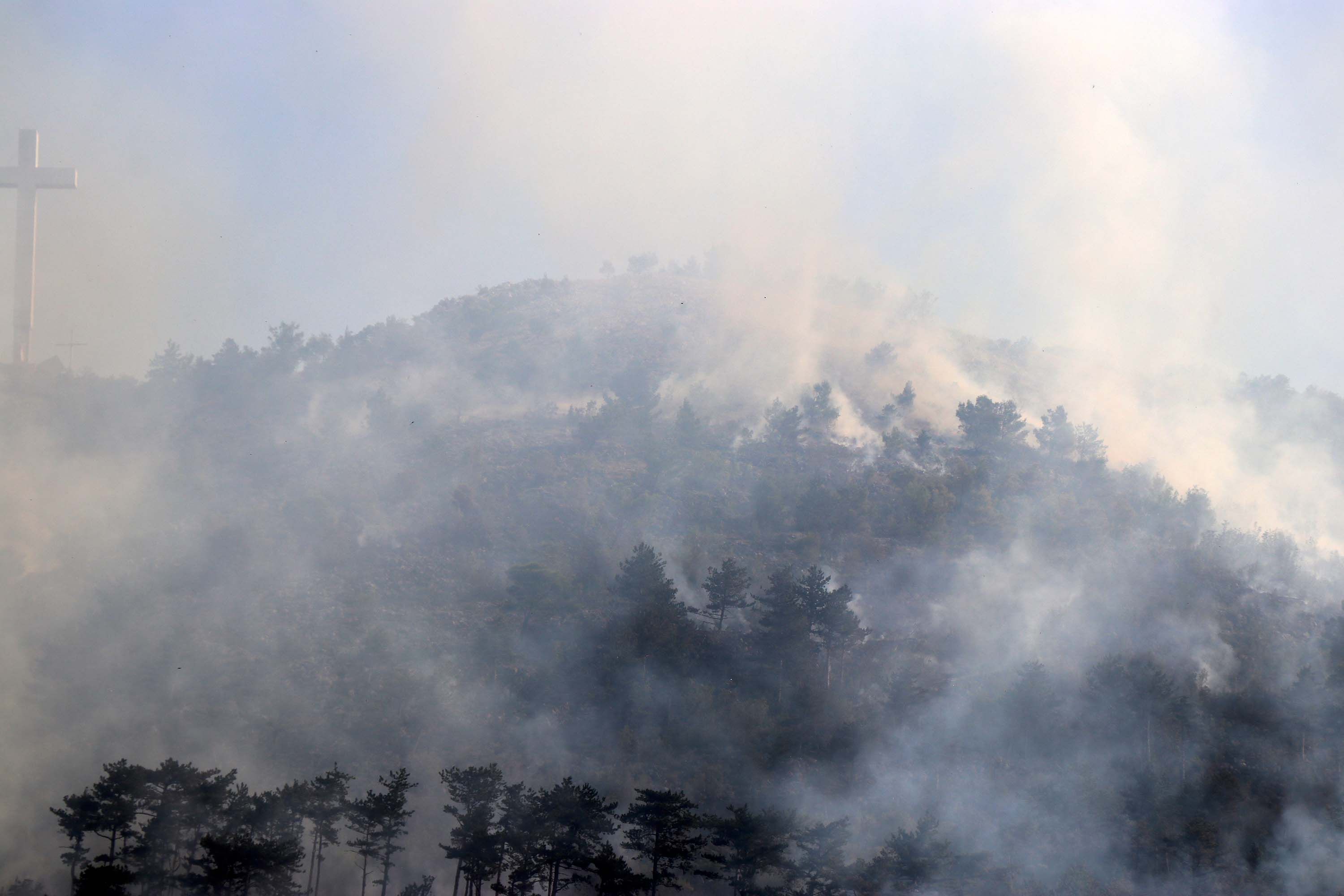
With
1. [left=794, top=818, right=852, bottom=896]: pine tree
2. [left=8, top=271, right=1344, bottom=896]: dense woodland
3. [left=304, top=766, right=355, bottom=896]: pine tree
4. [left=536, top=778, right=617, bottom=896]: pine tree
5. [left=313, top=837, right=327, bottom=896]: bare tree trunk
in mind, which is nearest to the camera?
[left=536, top=778, right=617, bottom=896]: pine tree

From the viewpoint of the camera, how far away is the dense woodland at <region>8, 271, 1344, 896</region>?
4038cm

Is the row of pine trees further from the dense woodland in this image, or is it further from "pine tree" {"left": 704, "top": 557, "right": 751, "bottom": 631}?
"pine tree" {"left": 704, "top": 557, "right": 751, "bottom": 631}

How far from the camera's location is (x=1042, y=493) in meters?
72.5


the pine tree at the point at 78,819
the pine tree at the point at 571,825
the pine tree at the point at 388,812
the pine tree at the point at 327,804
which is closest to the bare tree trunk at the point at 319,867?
the pine tree at the point at 327,804

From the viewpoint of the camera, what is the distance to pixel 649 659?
54938 millimetres

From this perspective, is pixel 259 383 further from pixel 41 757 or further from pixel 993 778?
pixel 993 778

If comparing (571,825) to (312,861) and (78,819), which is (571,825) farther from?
(78,819)

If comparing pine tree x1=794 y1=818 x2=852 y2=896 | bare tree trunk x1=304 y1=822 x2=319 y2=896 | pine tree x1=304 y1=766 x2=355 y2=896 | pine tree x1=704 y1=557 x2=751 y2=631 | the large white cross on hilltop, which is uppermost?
the large white cross on hilltop

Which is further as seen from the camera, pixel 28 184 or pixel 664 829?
pixel 28 184

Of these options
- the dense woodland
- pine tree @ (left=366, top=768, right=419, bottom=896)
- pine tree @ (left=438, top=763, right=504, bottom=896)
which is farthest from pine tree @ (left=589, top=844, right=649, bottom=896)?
pine tree @ (left=366, top=768, right=419, bottom=896)

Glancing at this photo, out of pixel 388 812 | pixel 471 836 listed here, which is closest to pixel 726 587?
pixel 471 836

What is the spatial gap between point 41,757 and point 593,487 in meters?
37.5

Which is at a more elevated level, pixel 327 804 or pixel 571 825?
pixel 327 804

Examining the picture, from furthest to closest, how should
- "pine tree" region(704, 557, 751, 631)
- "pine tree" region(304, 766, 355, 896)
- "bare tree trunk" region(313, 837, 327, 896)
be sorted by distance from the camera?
"pine tree" region(704, 557, 751, 631) < "bare tree trunk" region(313, 837, 327, 896) < "pine tree" region(304, 766, 355, 896)
